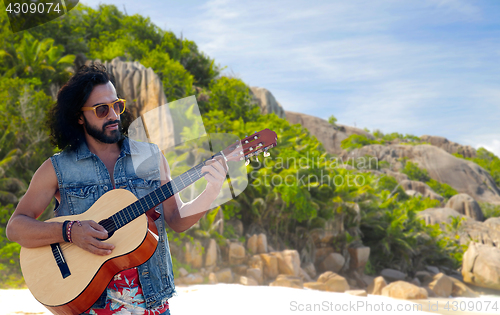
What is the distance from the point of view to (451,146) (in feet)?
186

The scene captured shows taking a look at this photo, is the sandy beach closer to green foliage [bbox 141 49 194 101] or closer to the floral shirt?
the floral shirt

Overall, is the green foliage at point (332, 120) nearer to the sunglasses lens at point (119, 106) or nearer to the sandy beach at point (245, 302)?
the sandy beach at point (245, 302)

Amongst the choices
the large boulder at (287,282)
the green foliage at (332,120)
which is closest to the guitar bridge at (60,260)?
the large boulder at (287,282)

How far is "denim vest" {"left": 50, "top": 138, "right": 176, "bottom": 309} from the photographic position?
5.80 ft

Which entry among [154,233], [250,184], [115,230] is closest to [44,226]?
[115,230]

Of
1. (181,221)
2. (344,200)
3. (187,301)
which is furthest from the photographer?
(344,200)

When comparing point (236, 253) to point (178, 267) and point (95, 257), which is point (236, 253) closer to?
point (178, 267)

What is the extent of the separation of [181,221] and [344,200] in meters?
15.7

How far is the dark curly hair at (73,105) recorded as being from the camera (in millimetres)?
1840

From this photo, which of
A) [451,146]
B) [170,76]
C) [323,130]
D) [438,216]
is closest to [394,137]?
[451,146]

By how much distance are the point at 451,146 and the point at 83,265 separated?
62.3m

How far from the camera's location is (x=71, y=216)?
1782mm

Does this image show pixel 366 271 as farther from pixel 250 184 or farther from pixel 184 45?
pixel 184 45

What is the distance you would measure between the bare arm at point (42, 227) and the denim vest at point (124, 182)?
0.06 m
